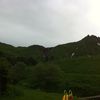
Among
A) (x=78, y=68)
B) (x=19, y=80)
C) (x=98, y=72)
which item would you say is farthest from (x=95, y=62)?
(x=19, y=80)

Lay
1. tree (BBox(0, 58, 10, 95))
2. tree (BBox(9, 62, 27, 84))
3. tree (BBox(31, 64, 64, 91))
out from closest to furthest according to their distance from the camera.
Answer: tree (BBox(0, 58, 10, 95))
tree (BBox(31, 64, 64, 91))
tree (BBox(9, 62, 27, 84))

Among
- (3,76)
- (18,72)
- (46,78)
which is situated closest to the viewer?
(3,76)

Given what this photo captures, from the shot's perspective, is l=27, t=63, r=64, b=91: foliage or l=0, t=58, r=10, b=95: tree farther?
l=27, t=63, r=64, b=91: foliage

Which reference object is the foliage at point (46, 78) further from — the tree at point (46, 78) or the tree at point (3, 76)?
the tree at point (3, 76)

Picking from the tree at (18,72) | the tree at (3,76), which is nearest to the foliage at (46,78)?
the tree at (18,72)

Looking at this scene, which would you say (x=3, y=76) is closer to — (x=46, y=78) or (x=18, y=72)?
(x=46, y=78)

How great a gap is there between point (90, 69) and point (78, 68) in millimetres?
6630

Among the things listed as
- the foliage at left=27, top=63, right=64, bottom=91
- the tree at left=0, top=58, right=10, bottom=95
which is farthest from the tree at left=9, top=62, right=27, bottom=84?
the tree at left=0, top=58, right=10, bottom=95

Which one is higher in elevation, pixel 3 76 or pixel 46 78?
pixel 46 78

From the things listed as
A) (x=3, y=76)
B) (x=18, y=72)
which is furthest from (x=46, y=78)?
(x=3, y=76)

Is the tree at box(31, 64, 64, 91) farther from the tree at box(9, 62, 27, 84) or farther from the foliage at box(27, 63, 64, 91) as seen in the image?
the tree at box(9, 62, 27, 84)

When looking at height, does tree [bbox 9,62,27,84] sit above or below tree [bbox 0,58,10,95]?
above

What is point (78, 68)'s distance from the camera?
13988 centimetres

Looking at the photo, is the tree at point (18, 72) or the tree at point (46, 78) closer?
the tree at point (46, 78)
